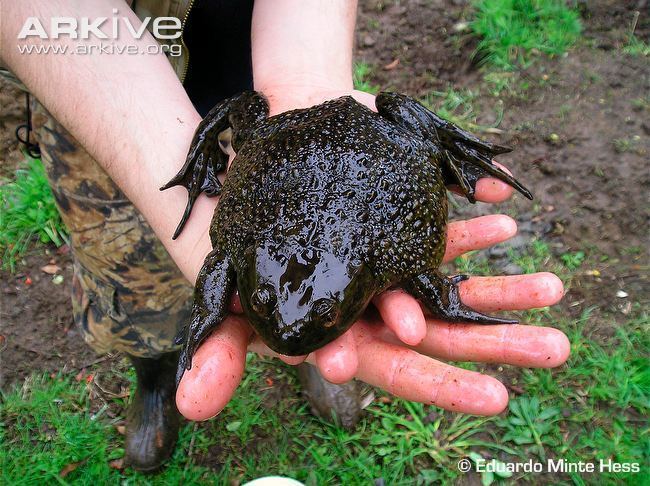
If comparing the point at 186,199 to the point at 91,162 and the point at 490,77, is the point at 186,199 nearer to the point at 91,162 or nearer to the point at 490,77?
the point at 91,162

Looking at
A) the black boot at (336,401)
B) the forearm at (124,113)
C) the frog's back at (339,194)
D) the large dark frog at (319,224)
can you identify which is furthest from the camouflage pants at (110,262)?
the black boot at (336,401)

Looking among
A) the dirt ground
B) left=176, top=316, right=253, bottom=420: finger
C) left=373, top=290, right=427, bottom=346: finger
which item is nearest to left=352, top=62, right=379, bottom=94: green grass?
the dirt ground

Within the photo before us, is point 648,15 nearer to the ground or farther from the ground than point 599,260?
farther from the ground

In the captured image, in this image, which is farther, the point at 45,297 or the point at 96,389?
the point at 45,297

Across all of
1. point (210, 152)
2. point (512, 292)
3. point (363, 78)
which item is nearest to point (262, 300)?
point (210, 152)

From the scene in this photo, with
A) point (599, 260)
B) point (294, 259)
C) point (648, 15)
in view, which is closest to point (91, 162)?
point (294, 259)

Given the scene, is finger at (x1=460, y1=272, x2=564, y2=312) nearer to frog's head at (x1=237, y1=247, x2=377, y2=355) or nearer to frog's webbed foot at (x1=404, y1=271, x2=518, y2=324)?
frog's webbed foot at (x1=404, y1=271, x2=518, y2=324)

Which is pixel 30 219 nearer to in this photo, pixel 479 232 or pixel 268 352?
pixel 268 352
